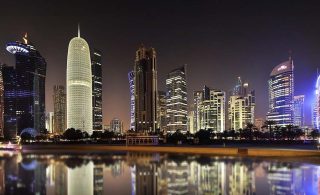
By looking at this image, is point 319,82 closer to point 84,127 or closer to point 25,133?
point 84,127

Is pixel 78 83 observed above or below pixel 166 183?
above

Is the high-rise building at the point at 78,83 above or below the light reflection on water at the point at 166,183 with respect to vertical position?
above

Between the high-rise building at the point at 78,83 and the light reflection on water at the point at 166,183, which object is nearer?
the light reflection on water at the point at 166,183

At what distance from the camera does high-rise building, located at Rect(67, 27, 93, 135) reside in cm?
17312

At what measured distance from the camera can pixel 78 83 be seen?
6875 inches

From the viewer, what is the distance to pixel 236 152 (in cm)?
5003

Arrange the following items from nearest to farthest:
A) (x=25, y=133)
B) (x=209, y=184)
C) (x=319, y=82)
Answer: (x=209, y=184) → (x=319, y=82) → (x=25, y=133)

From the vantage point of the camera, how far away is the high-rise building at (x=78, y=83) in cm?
17312

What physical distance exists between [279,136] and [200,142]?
132ft

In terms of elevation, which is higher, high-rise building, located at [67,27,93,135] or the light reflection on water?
high-rise building, located at [67,27,93,135]

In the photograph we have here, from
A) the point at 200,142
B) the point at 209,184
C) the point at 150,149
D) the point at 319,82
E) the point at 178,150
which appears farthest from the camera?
the point at 319,82

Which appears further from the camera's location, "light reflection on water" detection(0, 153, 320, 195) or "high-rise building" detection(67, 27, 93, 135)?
"high-rise building" detection(67, 27, 93, 135)

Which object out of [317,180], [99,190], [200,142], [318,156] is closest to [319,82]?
[200,142]

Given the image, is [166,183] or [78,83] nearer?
[166,183]
